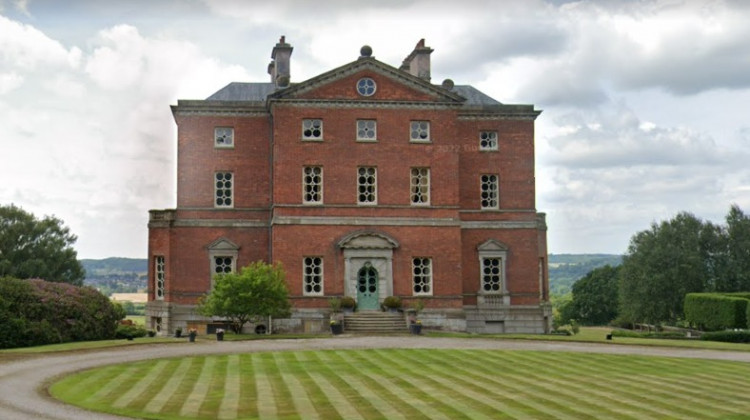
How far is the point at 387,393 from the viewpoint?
22141 mm

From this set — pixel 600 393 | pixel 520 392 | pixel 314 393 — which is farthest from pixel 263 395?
pixel 600 393

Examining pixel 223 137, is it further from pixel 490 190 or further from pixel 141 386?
pixel 141 386

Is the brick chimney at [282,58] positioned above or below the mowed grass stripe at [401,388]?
above

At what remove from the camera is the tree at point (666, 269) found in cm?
7281

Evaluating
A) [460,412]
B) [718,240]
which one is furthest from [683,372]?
[718,240]

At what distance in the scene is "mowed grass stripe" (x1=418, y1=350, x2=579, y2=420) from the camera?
1939cm

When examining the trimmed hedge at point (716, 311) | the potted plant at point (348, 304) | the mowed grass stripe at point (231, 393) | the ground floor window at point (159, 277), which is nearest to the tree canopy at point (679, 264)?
the trimmed hedge at point (716, 311)

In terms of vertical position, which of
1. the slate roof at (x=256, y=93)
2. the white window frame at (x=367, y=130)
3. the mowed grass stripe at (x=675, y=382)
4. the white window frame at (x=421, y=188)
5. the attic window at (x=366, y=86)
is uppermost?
the slate roof at (x=256, y=93)

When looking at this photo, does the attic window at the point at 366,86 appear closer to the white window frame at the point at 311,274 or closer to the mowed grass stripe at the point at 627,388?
the white window frame at the point at 311,274

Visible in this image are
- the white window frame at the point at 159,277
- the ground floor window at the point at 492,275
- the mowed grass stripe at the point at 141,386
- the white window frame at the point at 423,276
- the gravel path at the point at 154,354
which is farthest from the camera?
the ground floor window at the point at 492,275

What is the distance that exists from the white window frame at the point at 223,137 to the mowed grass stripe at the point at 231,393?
22282 mm

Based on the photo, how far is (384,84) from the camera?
48.1 m

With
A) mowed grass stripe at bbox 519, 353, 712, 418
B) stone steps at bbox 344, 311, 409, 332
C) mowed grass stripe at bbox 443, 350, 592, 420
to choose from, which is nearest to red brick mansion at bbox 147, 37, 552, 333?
stone steps at bbox 344, 311, 409, 332

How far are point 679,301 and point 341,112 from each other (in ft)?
131
